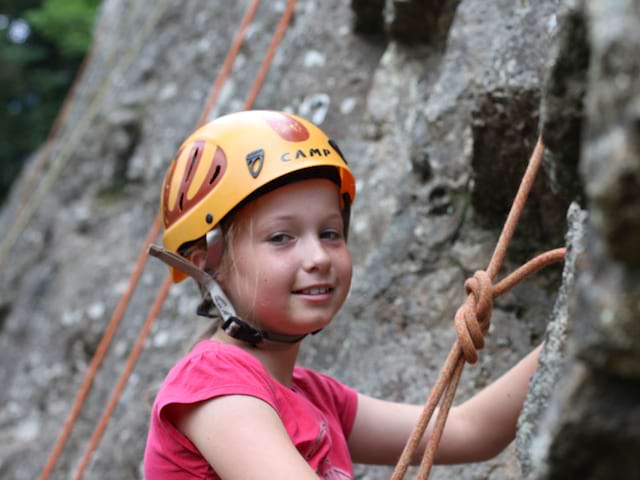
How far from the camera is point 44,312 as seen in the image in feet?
18.1

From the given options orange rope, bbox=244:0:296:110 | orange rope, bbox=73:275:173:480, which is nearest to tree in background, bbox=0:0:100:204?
orange rope, bbox=244:0:296:110

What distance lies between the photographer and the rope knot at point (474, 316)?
1805 mm

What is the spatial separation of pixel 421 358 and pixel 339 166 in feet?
3.28

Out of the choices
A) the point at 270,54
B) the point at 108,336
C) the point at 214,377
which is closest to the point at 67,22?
the point at 270,54

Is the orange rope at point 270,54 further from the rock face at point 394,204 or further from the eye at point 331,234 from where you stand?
the eye at point 331,234

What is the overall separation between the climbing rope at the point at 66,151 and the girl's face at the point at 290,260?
4.79 metres

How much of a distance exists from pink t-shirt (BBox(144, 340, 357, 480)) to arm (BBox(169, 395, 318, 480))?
0.03m

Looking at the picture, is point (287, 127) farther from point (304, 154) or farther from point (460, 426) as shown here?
point (460, 426)

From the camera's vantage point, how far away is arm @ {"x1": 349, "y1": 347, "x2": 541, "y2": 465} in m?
2.11

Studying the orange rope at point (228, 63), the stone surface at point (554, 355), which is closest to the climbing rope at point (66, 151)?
the orange rope at point (228, 63)

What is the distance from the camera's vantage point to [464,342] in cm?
180

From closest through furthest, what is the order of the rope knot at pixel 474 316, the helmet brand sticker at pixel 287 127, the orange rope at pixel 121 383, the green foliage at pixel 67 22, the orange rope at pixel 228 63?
1. the rope knot at pixel 474 316
2. the helmet brand sticker at pixel 287 127
3. the orange rope at pixel 121 383
4. the orange rope at pixel 228 63
5. the green foliage at pixel 67 22

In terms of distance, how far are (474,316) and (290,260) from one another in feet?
1.35

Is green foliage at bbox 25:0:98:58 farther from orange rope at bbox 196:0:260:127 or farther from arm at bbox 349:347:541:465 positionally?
arm at bbox 349:347:541:465
